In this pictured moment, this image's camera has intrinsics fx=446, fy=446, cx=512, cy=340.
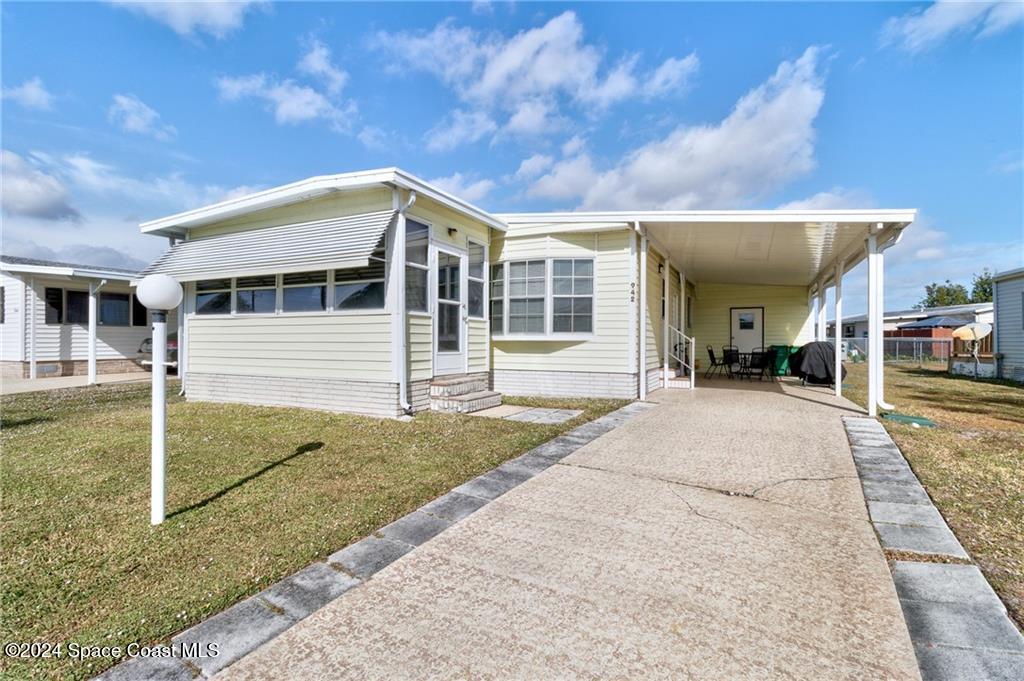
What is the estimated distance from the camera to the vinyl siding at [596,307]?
849 centimetres

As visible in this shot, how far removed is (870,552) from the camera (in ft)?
8.79

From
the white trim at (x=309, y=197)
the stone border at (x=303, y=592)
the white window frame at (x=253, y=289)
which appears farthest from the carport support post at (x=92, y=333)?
the stone border at (x=303, y=592)

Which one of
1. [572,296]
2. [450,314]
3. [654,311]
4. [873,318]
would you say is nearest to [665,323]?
[654,311]

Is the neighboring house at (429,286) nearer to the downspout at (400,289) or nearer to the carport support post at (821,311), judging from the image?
the downspout at (400,289)

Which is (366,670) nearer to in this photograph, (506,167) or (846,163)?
(846,163)

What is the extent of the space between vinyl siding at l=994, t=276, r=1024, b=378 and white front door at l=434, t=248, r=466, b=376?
16.5 m

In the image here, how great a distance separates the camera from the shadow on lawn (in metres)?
3.34

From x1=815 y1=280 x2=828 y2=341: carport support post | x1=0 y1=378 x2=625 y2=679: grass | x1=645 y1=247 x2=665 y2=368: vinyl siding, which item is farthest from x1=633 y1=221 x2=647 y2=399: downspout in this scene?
x1=815 y1=280 x2=828 y2=341: carport support post

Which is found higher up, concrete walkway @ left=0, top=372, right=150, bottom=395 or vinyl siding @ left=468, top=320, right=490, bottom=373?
vinyl siding @ left=468, top=320, right=490, bottom=373

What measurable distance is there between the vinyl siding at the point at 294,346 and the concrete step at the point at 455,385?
0.85 metres

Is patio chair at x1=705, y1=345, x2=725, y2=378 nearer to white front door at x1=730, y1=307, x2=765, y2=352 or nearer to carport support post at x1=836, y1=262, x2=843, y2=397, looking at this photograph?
white front door at x1=730, y1=307, x2=765, y2=352

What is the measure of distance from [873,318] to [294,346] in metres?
9.38

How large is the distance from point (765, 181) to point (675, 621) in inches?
905

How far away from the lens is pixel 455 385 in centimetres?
745
